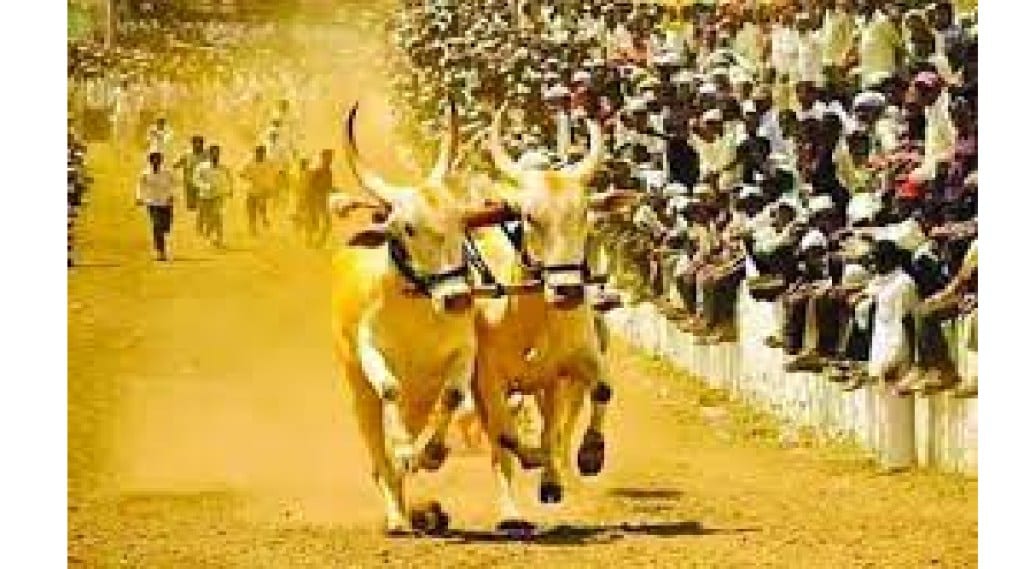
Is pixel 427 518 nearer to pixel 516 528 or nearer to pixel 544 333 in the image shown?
pixel 516 528

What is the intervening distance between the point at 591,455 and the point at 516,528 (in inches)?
6.2

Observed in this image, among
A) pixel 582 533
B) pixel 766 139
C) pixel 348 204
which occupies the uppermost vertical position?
pixel 766 139

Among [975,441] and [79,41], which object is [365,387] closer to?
[79,41]

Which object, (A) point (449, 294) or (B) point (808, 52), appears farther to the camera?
(B) point (808, 52)

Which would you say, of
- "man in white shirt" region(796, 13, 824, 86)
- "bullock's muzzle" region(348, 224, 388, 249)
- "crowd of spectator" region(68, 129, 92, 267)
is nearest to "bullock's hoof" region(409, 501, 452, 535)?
"bullock's muzzle" region(348, 224, 388, 249)

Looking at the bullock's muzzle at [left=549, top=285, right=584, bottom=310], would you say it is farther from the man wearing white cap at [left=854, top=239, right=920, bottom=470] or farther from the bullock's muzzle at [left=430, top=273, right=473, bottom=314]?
the man wearing white cap at [left=854, top=239, right=920, bottom=470]

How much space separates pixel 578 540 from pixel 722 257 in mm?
485

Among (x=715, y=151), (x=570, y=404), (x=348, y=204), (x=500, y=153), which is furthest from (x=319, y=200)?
(x=715, y=151)

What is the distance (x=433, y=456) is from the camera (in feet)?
9.52

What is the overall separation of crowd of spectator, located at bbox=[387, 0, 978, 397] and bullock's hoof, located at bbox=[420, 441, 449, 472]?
14.6 inches

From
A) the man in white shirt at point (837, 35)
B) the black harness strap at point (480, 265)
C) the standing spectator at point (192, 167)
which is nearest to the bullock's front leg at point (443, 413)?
the black harness strap at point (480, 265)

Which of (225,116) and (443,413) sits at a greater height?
(225,116)
